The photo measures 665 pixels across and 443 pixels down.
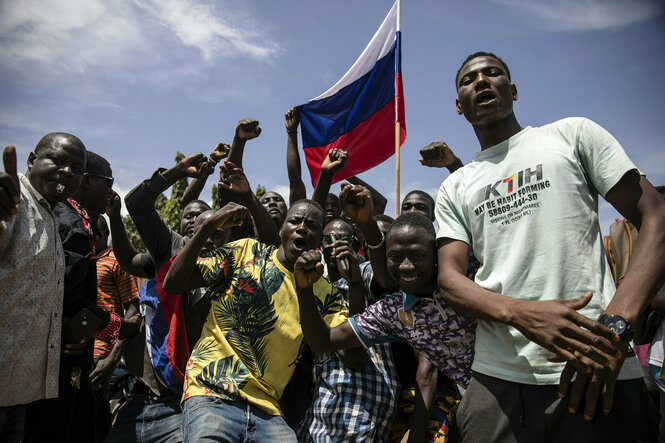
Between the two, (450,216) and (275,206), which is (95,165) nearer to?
(275,206)

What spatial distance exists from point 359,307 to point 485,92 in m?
1.44

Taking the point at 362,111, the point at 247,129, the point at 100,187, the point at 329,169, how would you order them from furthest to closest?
1. the point at 362,111
2. the point at 247,129
3. the point at 329,169
4. the point at 100,187

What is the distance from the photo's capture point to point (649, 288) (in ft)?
5.54

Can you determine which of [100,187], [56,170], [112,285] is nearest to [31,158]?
[56,170]

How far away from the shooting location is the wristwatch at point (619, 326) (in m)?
1.58

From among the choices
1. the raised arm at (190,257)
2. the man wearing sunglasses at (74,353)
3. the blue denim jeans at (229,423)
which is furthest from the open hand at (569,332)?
the man wearing sunglasses at (74,353)

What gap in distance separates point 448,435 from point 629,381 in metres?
Result: 1.48

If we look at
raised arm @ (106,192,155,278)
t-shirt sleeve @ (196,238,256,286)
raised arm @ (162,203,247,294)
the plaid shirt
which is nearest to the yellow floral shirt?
t-shirt sleeve @ (196,238,256,286)

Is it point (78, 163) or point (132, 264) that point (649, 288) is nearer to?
point (78, 163)

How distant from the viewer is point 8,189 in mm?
2102

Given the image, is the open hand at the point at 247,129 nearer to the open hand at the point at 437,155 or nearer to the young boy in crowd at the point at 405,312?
the open hand at the point at 437,155

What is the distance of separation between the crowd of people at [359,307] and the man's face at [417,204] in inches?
23.3

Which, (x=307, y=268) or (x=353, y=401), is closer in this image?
(x=307, y=268)

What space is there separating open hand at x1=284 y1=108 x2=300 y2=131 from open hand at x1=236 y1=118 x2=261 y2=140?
1.11 metres
